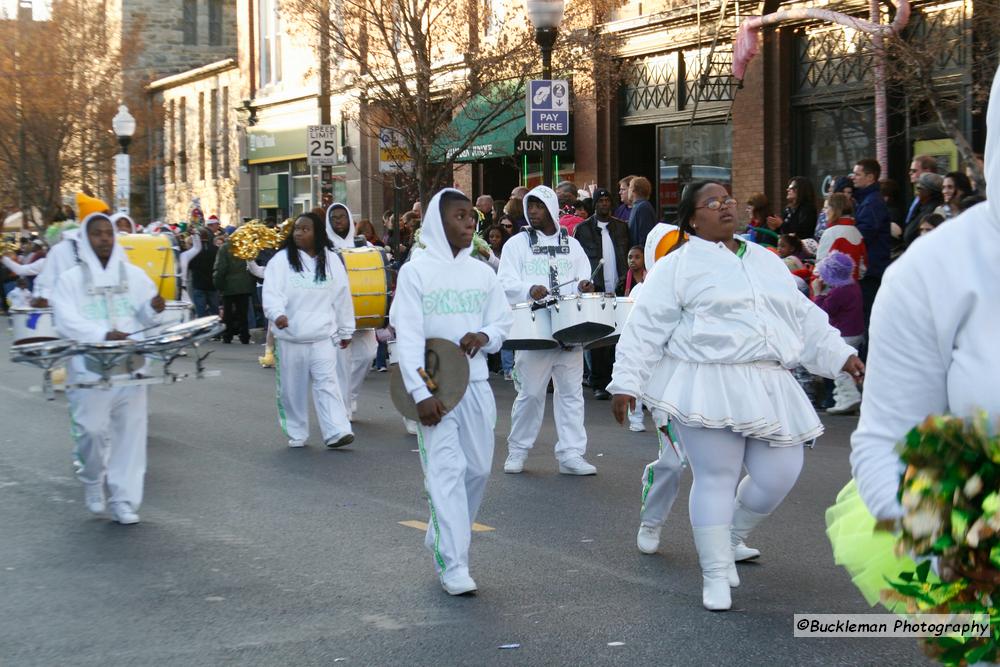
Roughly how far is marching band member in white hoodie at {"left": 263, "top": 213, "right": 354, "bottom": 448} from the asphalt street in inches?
22.4

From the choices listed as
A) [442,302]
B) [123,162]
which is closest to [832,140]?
[442,302]

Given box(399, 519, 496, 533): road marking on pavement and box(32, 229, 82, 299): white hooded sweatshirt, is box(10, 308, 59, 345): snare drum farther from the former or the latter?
box(399, 519, 496, 533): road marking on pavement

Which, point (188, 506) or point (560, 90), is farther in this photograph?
point (560, 90)

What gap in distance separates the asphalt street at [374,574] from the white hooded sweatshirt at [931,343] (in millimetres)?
2646

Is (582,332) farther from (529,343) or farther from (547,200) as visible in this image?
(547,200)

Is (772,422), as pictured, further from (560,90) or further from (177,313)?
(560,90)

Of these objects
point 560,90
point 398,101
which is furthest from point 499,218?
point 398,101

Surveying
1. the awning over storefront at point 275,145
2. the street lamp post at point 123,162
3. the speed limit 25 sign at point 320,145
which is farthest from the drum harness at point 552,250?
the awning over storefront at point 275,145

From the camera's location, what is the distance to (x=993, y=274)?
9.41 ft

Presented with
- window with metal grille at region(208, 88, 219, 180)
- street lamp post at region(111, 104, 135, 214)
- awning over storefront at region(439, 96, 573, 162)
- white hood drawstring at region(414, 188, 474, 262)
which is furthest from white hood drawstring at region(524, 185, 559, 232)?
window with metal grille at region(208, 88, 219, 180)

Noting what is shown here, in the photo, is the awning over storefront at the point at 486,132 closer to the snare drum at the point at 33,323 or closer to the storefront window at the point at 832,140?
the storefront window at the point at 832,140

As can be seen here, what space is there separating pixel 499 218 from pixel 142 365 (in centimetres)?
1090

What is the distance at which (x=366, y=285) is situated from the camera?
1348cm

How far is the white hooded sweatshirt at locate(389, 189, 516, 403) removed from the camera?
22.3 feet
